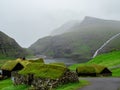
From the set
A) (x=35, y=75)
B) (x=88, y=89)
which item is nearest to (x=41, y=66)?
(x=35, y=75)

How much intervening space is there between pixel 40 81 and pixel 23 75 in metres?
7.74

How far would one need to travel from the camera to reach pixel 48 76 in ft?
150

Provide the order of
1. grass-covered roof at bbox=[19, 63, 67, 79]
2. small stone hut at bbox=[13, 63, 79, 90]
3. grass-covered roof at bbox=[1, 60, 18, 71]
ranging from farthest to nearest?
grass-covered roof at bbox=[1, 60, 18, 71], grass-covered roof at bbox=[19, 63, 67, 79], small stone hut at bbox=[13, 63, 79, 90]

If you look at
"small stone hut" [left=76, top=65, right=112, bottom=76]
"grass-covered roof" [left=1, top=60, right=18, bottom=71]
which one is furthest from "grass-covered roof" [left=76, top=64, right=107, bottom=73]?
"grass-covered roof" [left=1, top=60, right=18, bottom=71]

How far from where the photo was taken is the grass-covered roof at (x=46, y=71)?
46019mm

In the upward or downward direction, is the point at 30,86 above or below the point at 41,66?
below

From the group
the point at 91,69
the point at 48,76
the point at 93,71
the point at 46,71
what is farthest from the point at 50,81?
the point at 91,69

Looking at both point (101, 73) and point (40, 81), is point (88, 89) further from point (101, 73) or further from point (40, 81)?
point (101, 73)

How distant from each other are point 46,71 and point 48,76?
8.50 ft

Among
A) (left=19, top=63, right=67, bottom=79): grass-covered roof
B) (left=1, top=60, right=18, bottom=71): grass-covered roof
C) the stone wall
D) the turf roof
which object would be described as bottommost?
the stone wall

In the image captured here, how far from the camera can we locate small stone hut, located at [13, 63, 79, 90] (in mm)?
45156

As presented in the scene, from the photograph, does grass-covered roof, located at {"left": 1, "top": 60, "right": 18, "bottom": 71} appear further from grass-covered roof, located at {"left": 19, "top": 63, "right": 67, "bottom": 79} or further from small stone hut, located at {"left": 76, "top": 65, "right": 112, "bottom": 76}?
grass-covered roof, located at {"left": 19, "top": 63, "right": 67, "bottom": 79}

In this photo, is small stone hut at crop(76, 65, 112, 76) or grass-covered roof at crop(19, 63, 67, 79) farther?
small stone hut at crop(76, 65, 112, 76)

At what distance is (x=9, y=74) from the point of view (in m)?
93.4
